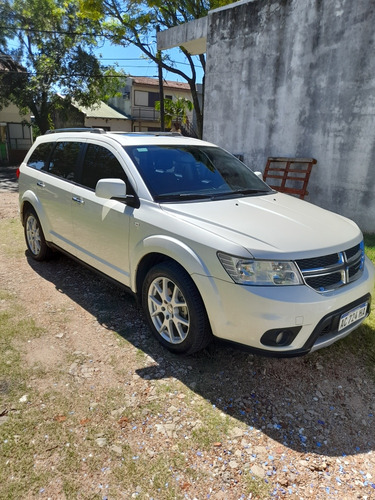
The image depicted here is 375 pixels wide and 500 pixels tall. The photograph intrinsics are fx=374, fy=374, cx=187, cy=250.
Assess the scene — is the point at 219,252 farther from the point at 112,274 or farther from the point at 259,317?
the point at 112,274

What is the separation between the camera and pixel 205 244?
8.67ft

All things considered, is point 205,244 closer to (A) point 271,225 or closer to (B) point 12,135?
(A) point 271,225

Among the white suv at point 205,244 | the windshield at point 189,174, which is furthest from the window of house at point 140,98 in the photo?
the windshield at point 189,174

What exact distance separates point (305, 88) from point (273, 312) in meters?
6.66

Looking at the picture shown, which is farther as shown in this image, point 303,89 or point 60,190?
point 303,89

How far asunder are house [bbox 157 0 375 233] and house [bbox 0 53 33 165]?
721 inches

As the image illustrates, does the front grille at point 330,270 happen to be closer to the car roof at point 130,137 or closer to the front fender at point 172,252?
the front fender at point 172,252

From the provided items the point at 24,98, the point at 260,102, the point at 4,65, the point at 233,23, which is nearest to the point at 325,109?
the point at 260,102

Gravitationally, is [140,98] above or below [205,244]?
above

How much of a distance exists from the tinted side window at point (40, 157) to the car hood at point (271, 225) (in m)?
2.48

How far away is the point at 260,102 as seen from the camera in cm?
846

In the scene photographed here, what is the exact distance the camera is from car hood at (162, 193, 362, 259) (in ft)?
8.36

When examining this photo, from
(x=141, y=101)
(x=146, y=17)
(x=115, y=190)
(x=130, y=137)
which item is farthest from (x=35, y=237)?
(x=141, y=101)

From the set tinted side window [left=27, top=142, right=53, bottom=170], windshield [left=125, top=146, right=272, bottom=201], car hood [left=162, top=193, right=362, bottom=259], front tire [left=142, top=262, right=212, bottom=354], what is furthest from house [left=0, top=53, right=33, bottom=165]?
car hood [left=162, top=193, right=362, bottom=259]
